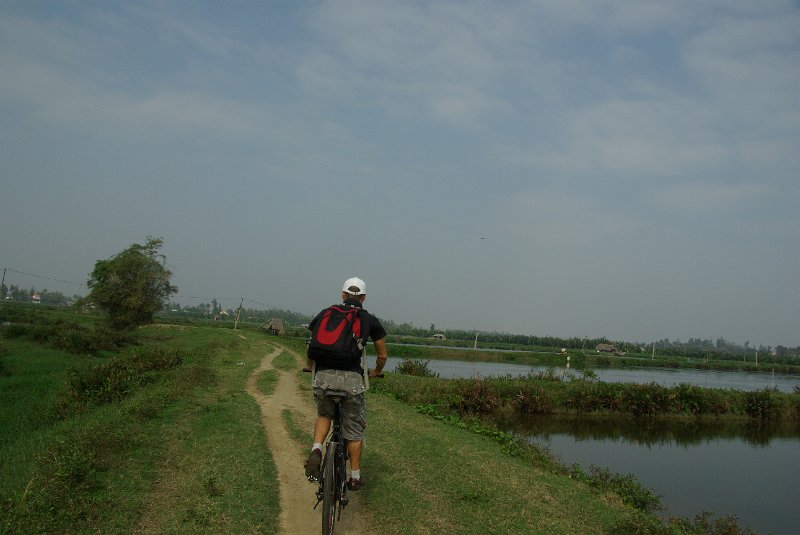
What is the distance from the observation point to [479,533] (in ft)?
17.7

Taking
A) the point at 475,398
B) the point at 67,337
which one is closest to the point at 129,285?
the point at 67,337

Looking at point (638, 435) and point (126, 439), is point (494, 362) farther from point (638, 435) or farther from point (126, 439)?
point (126, 439)

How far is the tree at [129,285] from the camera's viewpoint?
91.1 feet

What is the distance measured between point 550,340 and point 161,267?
95672 millimetres

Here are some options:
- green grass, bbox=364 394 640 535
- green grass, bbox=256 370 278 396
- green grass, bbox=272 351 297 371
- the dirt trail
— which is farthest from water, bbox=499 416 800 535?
green grass, bbox=272 351 297 371

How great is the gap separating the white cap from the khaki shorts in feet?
2.51

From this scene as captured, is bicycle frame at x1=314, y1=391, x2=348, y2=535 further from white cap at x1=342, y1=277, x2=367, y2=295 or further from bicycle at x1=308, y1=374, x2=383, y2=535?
white cap at x1=342, y1=277, x2=367, y2=295

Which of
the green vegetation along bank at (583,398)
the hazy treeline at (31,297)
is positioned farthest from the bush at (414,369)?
the hazy treeline at (31,297)

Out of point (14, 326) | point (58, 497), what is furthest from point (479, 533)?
point (14, 326)

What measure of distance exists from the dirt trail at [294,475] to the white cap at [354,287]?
7.12 feet

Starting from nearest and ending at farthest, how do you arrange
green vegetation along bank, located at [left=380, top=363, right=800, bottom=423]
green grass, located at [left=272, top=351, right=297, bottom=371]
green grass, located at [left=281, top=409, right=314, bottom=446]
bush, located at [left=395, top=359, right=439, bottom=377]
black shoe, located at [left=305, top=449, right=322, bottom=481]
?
1. black shoe, located at [left=305, top=449, right=322, bottom=481]
2. green grass, located at [left=281, top=409, right=314, bottom=446]
3. green grass, located at [left=272, top=351, right=297, bottom=371]
4. green vegetation along bank, located at [left=380, top=363, right=800, bottom=423]
5. bush, located at [left=395, top=359, right=439, bottom=377]

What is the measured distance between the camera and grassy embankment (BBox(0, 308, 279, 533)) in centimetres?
482

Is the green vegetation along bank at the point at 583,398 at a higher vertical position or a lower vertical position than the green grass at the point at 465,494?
lower

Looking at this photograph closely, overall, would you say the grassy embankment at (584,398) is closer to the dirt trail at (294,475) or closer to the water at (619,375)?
the water at (619,375)
